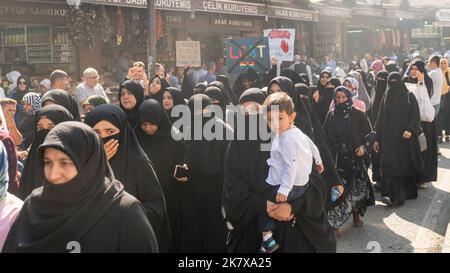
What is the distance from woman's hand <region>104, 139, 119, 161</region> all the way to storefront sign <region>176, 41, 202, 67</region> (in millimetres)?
6438

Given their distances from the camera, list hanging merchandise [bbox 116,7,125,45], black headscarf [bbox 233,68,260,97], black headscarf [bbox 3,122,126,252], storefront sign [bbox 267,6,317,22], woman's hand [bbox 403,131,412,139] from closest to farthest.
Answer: black headscarf [bbox 3,122,126,252] → woman's hand [bbox 403,131,412,139] → black headscarf [bbox 233,68,260,97] → hanging merchandise [bbox 116,7,125,45] → storefront sign [bbox 267,6,317,22]

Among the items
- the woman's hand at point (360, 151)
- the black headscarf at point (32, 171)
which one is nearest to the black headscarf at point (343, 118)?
the woman's hand at point (360, 151)

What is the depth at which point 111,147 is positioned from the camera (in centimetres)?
338

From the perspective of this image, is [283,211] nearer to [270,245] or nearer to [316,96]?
[270,245]

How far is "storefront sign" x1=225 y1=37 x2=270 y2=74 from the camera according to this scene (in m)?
8.83

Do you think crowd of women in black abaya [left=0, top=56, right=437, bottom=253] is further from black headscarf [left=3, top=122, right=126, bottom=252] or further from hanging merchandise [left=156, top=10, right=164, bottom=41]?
hanging merchandise [left=156, top=10, right=164, bottom=41]

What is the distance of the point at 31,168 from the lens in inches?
143

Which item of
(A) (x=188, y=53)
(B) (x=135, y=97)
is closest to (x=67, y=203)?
(B) (x=135, y=97)

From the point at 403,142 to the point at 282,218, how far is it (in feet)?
13.6

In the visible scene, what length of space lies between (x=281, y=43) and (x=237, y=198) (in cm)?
616

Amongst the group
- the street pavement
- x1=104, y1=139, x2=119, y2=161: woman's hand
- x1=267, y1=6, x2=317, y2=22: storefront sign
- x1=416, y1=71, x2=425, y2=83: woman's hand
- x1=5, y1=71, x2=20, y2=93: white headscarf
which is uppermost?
x1=267, y1=6, x2=317, y2=22: storefront sign

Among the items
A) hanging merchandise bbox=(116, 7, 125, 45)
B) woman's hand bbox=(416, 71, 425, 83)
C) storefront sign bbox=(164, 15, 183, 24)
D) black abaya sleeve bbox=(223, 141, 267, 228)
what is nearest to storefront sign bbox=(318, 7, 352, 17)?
storefront sign bbox=(164, 15, 183, 24)

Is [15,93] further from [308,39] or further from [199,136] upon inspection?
[308,39]
